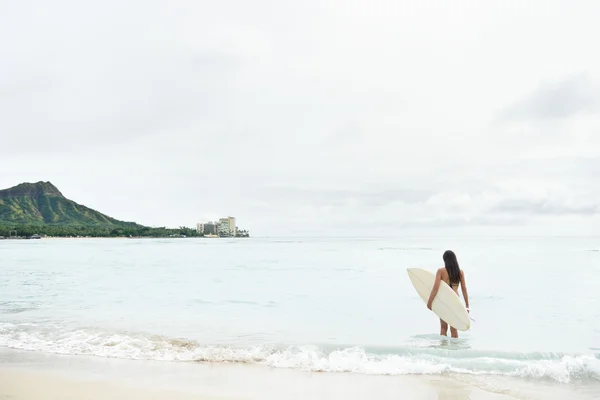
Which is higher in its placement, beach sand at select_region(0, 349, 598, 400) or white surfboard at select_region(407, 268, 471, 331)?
white surfboard at select_region(407, 268, 471, 331)

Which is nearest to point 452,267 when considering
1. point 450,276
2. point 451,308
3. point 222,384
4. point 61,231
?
point 450,276

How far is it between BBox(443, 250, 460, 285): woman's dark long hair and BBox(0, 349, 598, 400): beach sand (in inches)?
80.8

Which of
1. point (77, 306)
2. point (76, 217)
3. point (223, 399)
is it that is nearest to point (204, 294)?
point (77, 306)

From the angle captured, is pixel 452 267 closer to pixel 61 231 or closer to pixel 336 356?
pixel 336 356

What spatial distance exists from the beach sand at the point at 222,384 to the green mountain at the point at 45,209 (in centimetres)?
17586

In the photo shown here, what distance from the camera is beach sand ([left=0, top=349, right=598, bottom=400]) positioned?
5.21m

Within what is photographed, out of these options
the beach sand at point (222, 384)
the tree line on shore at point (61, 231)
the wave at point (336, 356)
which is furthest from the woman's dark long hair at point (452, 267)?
the tree line on shore at point (61, 231)

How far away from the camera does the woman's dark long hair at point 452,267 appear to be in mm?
7562

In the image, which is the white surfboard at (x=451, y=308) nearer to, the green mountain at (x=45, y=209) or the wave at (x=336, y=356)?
the wave at (x=336, y=356)

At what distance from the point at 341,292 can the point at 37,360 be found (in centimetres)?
1110

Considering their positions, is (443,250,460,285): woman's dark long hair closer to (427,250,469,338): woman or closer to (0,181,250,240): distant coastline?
(427,250,469,338): woman

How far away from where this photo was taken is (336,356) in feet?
23.1

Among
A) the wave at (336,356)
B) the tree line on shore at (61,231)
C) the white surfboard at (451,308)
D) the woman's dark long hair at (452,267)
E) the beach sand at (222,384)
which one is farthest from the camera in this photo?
the tree line on shore at (61,231)

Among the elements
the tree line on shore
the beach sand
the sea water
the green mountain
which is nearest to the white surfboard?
the sea water
